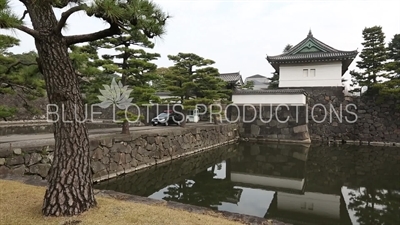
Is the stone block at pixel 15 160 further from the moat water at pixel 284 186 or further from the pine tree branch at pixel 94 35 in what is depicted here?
the pine tree branch at pixel 94 35

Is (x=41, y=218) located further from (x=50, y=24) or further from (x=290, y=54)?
(x=290, y=54)

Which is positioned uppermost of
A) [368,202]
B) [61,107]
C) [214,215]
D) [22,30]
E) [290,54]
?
[290,54]

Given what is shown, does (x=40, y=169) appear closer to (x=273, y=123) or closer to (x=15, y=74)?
(x=15, y=74)

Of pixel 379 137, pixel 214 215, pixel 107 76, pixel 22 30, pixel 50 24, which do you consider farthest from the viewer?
pixel 379 137

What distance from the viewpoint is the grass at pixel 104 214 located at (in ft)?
7.13

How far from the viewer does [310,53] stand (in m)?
13.9

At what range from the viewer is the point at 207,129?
396 inches

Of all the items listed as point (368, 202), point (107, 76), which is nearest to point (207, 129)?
point (107, 76)

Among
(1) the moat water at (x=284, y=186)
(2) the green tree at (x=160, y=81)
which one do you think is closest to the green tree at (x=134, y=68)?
(2) the green tree at (x=160, y=81)

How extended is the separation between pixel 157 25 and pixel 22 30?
3.75ft

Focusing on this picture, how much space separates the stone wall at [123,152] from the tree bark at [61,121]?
2.24 m

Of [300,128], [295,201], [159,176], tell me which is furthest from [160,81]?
[295,201]

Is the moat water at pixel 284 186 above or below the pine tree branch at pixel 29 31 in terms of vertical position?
below

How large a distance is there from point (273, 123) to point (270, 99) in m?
1.23
